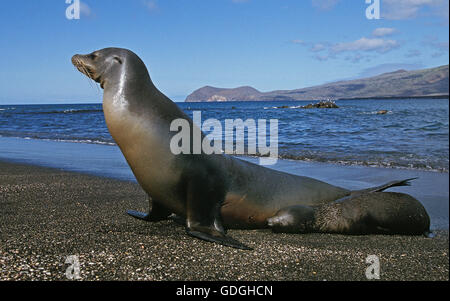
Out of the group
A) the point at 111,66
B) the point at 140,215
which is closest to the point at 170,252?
the point at 140,215

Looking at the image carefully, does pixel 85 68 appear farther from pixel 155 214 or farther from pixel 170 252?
pixel 170 252

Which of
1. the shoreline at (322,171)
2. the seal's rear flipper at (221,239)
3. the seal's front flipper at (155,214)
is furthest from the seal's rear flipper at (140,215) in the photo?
the shoreline at (322,171)

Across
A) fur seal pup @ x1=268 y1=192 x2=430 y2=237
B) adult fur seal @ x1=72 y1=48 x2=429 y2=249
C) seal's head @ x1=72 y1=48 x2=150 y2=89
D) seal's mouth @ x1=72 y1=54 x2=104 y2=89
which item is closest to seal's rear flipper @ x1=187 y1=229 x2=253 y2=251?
adult fur seal @ x1=72 y1=48 x2=429 y2=249

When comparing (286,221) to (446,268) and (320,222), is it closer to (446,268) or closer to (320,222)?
(320,222)

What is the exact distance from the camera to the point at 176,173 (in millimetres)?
4754

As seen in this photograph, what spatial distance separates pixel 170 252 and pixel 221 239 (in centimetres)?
63

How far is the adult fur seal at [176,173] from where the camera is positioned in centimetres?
471

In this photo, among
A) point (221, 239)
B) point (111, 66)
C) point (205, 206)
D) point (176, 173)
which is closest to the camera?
point (221, 239)

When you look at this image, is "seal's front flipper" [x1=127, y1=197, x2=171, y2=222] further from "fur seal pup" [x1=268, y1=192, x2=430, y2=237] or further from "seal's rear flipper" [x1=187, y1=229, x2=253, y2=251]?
"fur seal pup" [x1=268, y1=192, x2=430, y2=237]

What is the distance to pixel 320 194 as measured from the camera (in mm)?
5859

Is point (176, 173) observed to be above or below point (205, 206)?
above

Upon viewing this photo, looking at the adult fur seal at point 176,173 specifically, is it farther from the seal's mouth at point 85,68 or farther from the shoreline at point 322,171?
the shoreline at point 322,171

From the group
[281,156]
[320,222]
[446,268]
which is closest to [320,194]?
[320,222]
